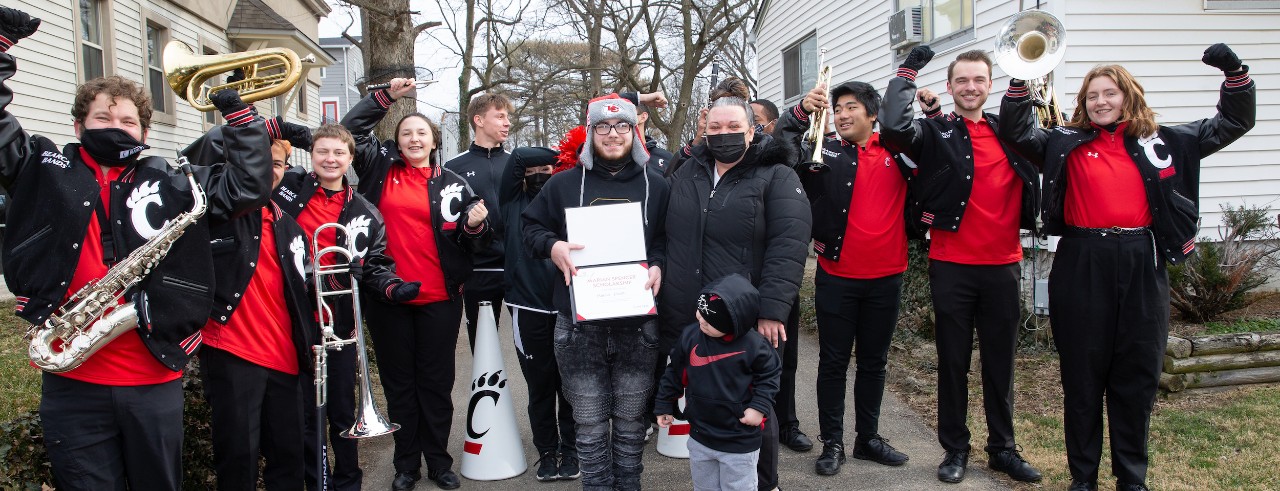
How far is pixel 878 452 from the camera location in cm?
475

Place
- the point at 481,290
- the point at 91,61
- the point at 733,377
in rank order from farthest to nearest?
the point at 91,61, the point at 481,290, the point at 733,377

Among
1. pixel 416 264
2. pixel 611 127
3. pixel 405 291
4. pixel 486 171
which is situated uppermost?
pixel 611 127

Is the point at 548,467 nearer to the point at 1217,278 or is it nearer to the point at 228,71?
the point at 228,71

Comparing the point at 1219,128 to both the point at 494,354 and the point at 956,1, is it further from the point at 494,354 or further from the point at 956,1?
the point at 956,1

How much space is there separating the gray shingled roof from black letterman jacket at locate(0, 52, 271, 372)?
578 inches

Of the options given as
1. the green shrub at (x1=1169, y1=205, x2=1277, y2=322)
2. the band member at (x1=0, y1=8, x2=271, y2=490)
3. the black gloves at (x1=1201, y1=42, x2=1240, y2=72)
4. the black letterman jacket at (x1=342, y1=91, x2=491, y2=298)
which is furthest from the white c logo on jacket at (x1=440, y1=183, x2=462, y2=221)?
the green shrub at (x1=1169, y1=205, x2=1277, y2=322)

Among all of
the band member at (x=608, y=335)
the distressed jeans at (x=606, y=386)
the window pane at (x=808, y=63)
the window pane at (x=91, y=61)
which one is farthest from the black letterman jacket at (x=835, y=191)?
the window pane at (x=91, y=61)

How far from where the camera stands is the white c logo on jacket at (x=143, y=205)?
305cm

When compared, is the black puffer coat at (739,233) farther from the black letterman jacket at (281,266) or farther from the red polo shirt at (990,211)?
the black letterman jacket at (281,266)

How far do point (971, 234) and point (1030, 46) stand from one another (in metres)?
1.01

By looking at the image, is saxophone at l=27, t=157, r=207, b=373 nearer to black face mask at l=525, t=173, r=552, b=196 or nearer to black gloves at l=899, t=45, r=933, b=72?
black face mask at l=525, t=173, r=552, b=196

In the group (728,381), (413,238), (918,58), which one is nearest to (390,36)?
(413,238)

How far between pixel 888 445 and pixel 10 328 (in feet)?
27.2

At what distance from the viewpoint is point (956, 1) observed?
32.4 ft
